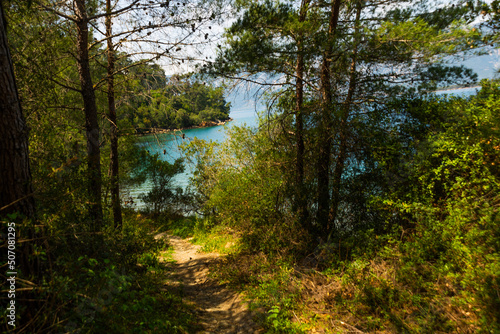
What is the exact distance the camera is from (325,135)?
19.4ft

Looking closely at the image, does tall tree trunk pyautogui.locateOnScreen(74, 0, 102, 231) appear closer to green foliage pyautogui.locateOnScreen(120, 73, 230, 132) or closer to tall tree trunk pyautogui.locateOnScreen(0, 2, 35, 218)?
green foliage pyautogui.locateOnScreen(120, 73, 230, 132)

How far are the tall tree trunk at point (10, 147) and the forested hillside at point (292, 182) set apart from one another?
13 mm

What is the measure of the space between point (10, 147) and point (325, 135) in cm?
533

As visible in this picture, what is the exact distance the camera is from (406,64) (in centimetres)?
523

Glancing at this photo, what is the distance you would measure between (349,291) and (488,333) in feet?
5.73

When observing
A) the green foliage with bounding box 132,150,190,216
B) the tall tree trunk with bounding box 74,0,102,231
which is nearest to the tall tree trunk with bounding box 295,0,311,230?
the tall tree trunk with bounding box 74,0,102,231

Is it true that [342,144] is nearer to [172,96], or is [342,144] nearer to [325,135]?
[325,135]

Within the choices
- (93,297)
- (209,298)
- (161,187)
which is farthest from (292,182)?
(161,187)

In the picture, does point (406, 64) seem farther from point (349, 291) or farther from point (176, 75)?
point (176, 75)

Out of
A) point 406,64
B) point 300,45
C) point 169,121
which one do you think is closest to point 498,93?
point 406,64

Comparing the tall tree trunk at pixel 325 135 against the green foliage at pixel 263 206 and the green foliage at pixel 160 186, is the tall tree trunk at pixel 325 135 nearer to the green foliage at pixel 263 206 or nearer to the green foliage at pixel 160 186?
the green foliage at pixel 263 206

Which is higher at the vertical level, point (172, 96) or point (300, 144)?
point (172, 96)

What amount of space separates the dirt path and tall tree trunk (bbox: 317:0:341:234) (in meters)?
2.58

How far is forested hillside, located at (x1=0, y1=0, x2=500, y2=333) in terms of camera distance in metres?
2.60
